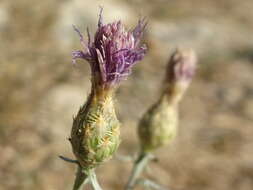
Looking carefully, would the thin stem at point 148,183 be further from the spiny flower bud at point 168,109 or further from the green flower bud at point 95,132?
the green flower bud at point 95,132

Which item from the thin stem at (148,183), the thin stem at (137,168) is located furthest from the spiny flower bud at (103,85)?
the thin stem at (137,168)

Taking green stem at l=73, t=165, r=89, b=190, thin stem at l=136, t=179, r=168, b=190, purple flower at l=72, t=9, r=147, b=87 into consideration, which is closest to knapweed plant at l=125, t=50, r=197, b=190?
thin stem at l=136, t=179, r=168, b=190

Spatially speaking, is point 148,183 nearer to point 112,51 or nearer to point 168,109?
point 168,109

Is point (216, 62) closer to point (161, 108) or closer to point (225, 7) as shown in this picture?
point (225, 7)

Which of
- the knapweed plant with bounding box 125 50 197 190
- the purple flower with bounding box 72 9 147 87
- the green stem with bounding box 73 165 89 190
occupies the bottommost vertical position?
the green stem with bounding box 73 165 89 190

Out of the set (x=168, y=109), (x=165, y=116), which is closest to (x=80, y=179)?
(x=165, y=116)

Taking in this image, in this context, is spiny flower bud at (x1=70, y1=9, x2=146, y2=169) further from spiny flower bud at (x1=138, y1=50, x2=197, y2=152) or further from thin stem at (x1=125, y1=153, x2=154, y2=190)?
spiny flower bud at (x1=138, y1=50, x2=197, y2=152)
